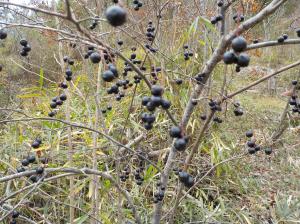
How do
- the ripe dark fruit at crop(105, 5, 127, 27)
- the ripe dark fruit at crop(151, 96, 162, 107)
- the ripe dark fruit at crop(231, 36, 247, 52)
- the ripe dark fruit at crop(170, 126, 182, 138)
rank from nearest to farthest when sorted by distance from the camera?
the ripe dark fruit at crop(105, 5, 127, 27) → the ripe dark fruit at crop(231, 36, 247, 52) → the ripe dark fruit at crop(151, 96, 162, 107) → the ripe dark fruit at crop(170, 126, 182, 138)

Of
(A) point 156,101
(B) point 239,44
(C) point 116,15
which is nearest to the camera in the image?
(C) point 116,15

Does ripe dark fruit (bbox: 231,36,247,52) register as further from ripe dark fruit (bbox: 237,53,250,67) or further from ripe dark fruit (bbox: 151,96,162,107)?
ripe dark fruit (bbox: 151,96,162,107)

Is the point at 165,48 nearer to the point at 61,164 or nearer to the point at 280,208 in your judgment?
the point at 61,164

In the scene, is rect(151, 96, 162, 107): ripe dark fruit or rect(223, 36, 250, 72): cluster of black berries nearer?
rect(223, 36, 250, 72): cluster of black berries

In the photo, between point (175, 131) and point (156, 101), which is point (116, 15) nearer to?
point (156, 101)

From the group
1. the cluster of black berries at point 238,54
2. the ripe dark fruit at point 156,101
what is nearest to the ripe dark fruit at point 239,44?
the cluster of black berries at point 238,54

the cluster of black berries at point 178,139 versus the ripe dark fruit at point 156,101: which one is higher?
the ripe dark fruit at point 156,101

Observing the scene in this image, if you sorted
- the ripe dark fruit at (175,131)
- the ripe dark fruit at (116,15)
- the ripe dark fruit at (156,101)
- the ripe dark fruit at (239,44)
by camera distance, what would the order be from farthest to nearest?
the ripe dark fruit at (175,131) < the ripe dark fruit at (156,101) < the ripe dark fruit at (239,44) < the ripe dark fruit at (116,15)

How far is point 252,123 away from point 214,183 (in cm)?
223

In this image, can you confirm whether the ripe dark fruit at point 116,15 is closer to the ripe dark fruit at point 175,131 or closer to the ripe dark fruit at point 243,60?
the ripe dark fruit at point 243,60

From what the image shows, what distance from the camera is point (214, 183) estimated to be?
385 cm

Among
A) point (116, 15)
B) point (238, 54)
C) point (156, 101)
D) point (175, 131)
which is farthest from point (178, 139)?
point (116, 15)

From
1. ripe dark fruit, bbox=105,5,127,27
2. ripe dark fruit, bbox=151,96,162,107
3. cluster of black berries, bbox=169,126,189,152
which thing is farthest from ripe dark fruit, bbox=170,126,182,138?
ripe dark fruit, bbox=105,5,127,27

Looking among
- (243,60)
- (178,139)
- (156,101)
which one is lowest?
(178,139)
